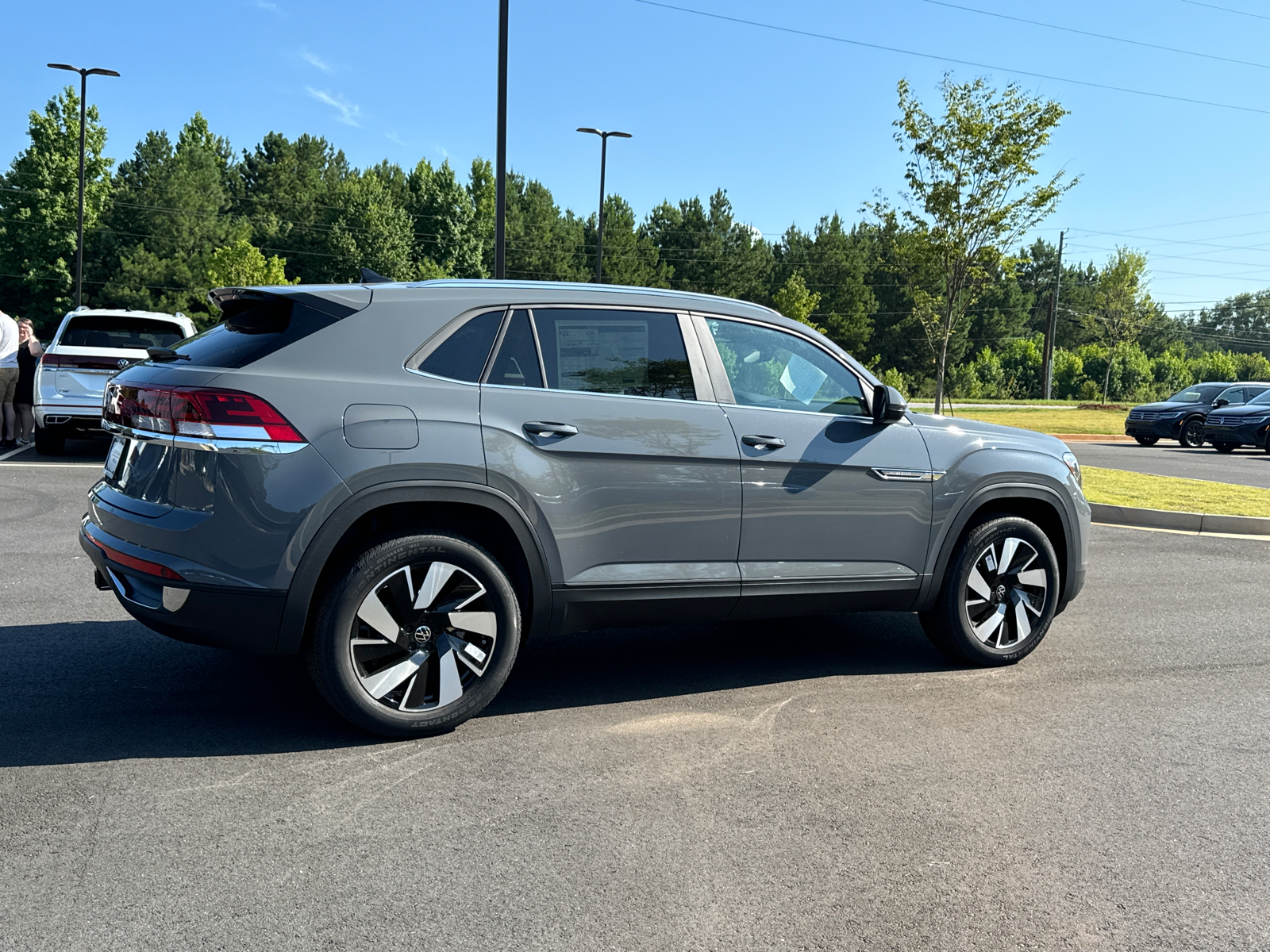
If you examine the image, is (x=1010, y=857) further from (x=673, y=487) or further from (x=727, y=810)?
(x=673, y=487)

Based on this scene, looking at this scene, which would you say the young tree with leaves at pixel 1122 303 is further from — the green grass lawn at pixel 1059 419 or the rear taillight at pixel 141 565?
the rear taillight at pixel 141 565

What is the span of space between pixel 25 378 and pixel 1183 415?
80.2ft

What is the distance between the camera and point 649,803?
356 centimetres

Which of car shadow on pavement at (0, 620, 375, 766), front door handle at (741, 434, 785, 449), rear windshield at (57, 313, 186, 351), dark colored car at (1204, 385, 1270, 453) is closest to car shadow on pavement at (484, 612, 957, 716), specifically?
car shadow on pavement at (0, 620, 375, 766)

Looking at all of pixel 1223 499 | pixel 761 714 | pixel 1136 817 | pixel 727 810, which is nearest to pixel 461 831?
pixel 727 810

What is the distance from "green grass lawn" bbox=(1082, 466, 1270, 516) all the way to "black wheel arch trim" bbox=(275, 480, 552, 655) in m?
9.41

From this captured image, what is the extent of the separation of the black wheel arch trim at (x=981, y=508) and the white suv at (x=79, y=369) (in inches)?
399

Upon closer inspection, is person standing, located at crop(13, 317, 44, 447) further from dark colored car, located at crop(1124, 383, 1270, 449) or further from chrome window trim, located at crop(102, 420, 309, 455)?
dark colored car, located at crop(1124, 383, 1270, 449)

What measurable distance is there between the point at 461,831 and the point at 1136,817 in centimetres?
228

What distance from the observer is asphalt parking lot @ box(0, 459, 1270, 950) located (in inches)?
110

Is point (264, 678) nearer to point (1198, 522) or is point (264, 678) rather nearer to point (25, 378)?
point (1198, 522)

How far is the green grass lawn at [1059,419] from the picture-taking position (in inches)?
1185

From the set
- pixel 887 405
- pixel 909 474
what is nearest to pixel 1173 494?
pixel 909 474

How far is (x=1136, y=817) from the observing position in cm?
355
